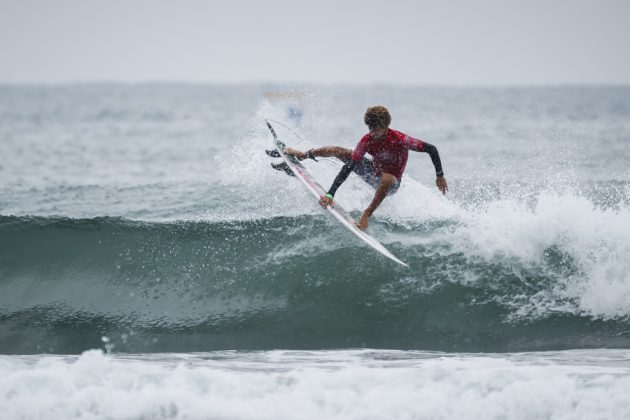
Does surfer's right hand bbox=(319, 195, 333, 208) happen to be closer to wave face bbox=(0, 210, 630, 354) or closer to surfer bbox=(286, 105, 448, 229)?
surfer bbox=(286, 105, 448, 229)

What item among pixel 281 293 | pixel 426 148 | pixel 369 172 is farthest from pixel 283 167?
pixel 426 148

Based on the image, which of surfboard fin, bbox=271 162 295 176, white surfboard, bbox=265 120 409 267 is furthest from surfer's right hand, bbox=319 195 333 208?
surfboard fin, bbox=271 162 295 176

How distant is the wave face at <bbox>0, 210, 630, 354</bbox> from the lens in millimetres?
7895

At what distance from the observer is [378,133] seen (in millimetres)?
8250

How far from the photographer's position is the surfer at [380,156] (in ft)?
26.8

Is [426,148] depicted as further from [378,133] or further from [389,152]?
[378,133]

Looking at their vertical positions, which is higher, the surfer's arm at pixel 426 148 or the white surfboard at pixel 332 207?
the surfer's arm at pixel 426 148

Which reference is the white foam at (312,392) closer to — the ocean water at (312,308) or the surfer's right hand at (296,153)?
the ocean water at (312,308)

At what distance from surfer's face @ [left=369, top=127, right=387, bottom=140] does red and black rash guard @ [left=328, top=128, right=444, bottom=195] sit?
5cm

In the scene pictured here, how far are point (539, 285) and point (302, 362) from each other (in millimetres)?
3295

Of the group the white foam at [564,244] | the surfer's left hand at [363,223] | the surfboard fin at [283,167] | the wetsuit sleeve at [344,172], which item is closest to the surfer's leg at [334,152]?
the surfboard fin at [283,167]

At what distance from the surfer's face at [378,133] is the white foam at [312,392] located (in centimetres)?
307

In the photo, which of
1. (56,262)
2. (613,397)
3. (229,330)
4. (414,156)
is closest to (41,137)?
(414,156)

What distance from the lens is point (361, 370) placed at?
6371mm
